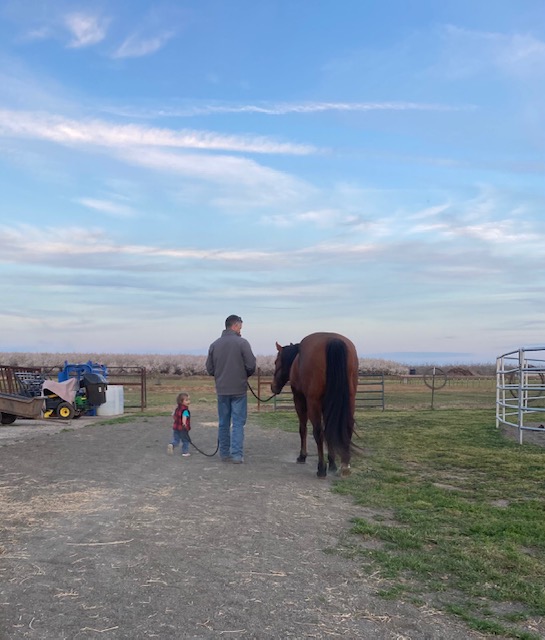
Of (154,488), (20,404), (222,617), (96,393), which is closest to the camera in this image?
(222,617)

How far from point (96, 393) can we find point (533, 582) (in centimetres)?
1359

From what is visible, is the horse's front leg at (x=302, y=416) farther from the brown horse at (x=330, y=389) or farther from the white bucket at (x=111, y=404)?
the white bucket at (x=111, y=404)

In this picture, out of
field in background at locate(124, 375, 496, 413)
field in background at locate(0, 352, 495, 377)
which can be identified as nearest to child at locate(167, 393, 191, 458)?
field in background at locate(124, 375, 496, 413)

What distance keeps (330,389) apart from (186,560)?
359 centimetres

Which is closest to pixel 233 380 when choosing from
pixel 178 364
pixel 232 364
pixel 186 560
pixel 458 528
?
pixel 232 364

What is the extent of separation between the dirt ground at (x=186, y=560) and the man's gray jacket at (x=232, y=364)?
1138mm

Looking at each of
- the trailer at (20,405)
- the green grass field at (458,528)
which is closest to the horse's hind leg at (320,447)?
the green grass field at (458,528)

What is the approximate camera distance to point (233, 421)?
8453 millimetres

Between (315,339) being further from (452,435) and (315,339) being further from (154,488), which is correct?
(452,435)

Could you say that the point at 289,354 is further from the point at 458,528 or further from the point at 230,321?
the point at 458,528

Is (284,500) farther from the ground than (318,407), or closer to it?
closer to it

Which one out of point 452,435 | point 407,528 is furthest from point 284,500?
point 452,435

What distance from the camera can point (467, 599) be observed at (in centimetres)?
349

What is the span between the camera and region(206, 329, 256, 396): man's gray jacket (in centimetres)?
829
